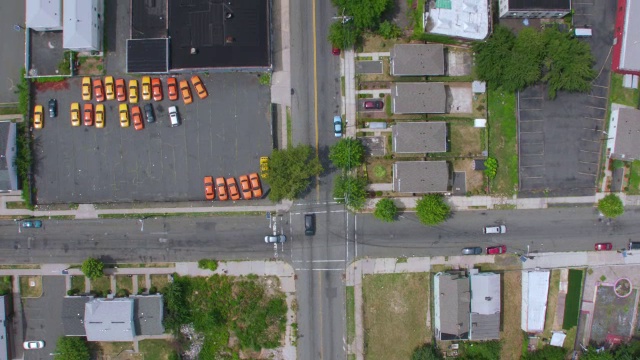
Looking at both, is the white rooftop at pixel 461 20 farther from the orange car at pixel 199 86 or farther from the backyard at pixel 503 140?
the orange car at pixel 199 86

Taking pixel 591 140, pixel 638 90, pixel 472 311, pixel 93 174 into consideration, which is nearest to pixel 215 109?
pixel 93 174

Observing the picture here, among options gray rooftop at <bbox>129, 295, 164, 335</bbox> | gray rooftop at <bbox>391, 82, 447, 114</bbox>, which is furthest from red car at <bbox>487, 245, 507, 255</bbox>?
gray rooftop at <bbox>129, 295, 164, 335</bbox>

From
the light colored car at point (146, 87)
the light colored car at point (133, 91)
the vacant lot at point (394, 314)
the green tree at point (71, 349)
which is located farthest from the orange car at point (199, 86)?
the green tree at point (71, 349)

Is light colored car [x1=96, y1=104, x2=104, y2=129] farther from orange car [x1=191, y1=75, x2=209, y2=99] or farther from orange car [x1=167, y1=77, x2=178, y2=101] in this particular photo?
orange car [x1=191, y1=75, x2=209, y2=99]

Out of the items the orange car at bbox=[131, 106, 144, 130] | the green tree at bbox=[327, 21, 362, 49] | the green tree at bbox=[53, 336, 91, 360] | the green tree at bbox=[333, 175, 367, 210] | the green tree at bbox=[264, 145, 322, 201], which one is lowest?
the green tree at bbox=[53, 336, 91, 360]

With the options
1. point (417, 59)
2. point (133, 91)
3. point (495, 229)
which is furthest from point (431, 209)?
point (133, 91)

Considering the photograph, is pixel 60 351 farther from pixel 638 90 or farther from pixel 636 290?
pixel 638 90

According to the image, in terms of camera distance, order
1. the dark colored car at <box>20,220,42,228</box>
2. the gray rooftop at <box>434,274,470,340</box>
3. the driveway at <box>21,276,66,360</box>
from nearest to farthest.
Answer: the gray rooftop at <box>434,274,470,340</box>, the dark colored car at <box>20,220,42,228</box>, the driveway at <box>21,276,66,360</box>
